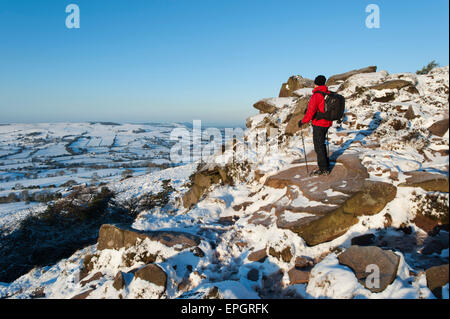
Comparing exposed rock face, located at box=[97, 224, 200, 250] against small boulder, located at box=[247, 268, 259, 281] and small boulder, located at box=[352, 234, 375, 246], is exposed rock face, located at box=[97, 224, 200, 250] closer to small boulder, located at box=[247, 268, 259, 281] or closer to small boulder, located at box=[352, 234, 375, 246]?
small boulder, located at box=[247, 268, 259, 281]

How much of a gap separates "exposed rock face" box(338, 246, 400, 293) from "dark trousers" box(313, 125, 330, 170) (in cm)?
332

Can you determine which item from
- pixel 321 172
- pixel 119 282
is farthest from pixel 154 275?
pixel 321 172

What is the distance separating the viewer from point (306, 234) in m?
5.69

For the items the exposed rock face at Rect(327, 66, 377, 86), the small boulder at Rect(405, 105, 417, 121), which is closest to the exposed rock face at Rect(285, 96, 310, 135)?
the small boulder at Rect(405, 105, 417, 121)

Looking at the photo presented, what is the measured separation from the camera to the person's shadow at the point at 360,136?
27.6ft

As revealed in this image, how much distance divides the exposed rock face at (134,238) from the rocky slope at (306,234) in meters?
0.03

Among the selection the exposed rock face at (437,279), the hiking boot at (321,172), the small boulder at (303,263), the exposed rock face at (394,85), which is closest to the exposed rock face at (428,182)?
the hiking boot at (321,172)

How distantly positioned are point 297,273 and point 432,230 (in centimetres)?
326

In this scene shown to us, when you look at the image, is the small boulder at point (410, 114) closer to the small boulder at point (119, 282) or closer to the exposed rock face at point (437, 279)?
the exposed rock face at point (437, 279)

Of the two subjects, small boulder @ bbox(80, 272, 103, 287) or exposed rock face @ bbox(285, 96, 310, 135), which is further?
exposed rock face @ bbox(285, 96, 310, 135)

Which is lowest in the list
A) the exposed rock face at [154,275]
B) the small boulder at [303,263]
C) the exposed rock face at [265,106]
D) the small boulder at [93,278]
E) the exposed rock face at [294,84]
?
the small boulder at [93,278]

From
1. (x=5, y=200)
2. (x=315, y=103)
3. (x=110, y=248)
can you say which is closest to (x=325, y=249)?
(x=315, y=103)

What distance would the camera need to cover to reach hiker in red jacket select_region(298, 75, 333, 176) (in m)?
6.46

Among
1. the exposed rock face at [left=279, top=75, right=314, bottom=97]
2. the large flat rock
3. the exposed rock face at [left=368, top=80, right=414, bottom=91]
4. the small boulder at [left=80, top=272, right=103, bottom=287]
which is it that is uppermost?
the exposed rock face at [left=279, top=75, right=314, bottom=97]
